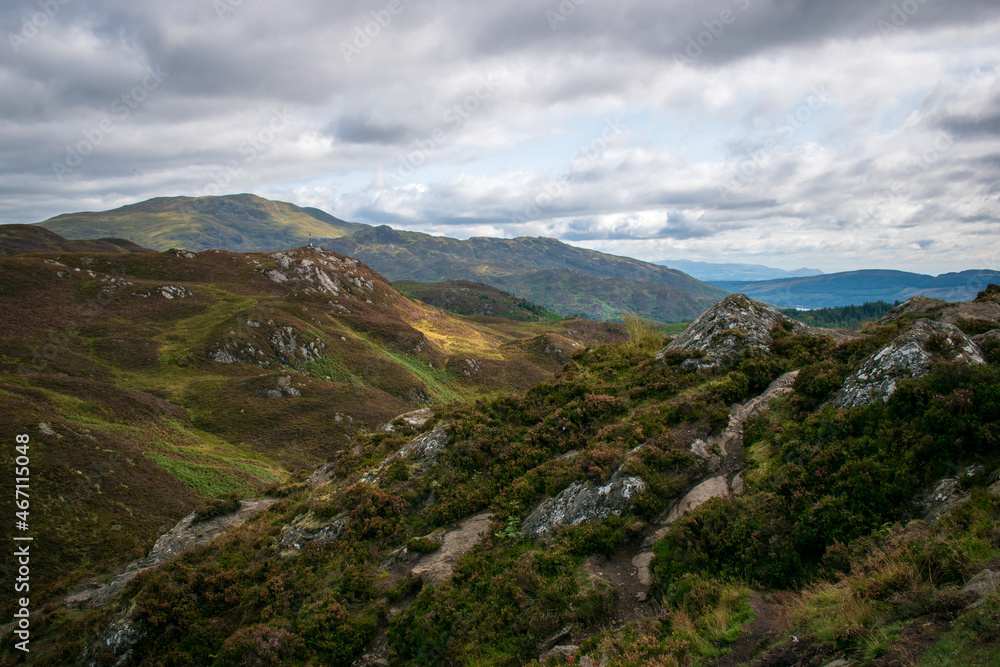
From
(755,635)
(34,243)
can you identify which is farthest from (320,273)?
(34,243)

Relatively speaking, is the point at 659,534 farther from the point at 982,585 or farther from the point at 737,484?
the point at 982,585

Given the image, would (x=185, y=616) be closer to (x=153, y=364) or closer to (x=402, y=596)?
(x=402, y=596)

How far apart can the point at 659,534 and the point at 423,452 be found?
10.3 meters

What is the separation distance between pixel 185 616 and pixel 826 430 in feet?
62.9

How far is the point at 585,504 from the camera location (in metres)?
12.5

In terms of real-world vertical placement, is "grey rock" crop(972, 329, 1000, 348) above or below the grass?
above

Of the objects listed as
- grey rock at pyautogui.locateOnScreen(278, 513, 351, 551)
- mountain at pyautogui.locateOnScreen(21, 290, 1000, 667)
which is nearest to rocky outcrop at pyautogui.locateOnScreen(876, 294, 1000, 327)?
mountain at pyautogui.locateOnScreen(21, 290, 1000, 667)

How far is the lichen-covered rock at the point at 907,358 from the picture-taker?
10945 mm

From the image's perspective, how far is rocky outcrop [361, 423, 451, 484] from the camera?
17953 millimetres

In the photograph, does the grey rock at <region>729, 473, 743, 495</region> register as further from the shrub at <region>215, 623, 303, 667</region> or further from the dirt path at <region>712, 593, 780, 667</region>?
the shrub at <region>215, 623, 303, 667</region>

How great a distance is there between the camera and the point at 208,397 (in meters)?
53.8

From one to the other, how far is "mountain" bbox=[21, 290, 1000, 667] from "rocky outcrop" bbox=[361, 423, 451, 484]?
0.45ft

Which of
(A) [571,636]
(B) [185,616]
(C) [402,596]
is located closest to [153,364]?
(B) [185,616]

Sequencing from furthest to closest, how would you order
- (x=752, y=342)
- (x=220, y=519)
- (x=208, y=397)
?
1. (x=208, y=397)
2. (x=220, y=519)
3. (x=752, y=342)
